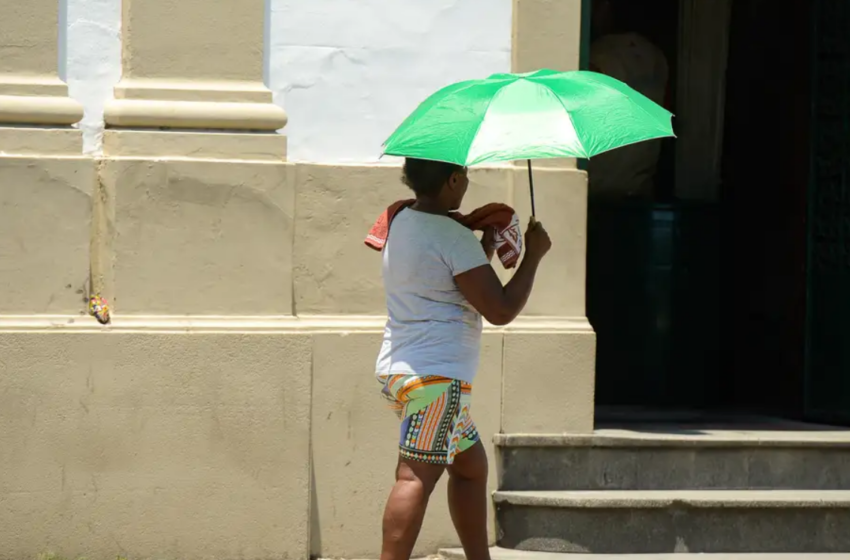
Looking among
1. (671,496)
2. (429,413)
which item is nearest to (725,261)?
(671,496)

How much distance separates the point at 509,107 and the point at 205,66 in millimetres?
1942

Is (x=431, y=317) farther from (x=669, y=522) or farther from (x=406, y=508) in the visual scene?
(x=669, y=522)

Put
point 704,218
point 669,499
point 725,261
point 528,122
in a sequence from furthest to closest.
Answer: point 725,261 < point 704,218 < point 669,499 < point 528,122

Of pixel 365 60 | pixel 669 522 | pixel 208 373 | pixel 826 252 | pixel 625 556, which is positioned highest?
pixel 365 60

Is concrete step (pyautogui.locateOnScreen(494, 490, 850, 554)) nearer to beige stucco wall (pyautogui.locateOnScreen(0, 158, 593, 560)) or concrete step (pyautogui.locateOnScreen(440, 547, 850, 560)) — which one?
concrete step (pyautogui.locateOnScreen(440, 547, 850, 560))

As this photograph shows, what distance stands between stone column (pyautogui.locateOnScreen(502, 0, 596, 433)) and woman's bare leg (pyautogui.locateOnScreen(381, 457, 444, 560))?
1458mm

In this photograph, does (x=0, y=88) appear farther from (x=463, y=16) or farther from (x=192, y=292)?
(x=463, y=16)

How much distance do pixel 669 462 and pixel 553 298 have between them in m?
0.91

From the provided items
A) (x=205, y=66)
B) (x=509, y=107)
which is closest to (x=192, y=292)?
(x=205, y=66)

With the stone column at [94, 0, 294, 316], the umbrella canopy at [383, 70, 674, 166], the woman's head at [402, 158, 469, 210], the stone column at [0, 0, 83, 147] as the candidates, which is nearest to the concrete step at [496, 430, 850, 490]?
the stone column at [94, 0, 294, 316]

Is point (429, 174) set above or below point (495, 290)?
above

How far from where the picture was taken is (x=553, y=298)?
625 cm

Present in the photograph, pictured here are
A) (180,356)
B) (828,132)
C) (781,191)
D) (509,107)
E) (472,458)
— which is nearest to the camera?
(509,107)

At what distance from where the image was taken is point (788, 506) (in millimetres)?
6062
